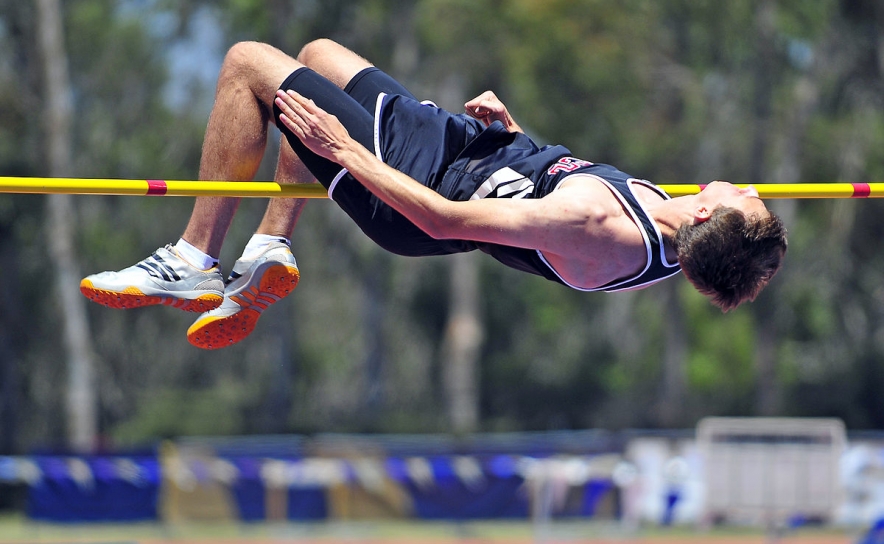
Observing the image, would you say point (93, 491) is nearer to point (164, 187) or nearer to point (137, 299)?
point (137, 299)

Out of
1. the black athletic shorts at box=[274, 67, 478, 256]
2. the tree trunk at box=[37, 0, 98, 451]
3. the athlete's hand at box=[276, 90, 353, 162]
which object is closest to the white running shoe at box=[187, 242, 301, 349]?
the black athletic shorts at box=[274, 67, 478, 256]

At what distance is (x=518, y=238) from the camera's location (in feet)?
13.3

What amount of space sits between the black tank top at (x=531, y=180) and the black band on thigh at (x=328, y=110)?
35 centimetres

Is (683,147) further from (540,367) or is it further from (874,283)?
(540,367)

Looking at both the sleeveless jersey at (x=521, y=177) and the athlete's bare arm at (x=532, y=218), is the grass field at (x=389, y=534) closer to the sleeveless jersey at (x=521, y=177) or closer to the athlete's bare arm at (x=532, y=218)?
the sleeveless jersey at (x=521, y=177)

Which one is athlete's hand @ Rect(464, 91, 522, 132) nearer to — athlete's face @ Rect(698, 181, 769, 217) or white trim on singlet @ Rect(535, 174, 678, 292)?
white trim on singlet @ Rect(535, 174, 678, 292)

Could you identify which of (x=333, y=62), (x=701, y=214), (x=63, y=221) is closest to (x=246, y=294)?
(x=333, y=62)

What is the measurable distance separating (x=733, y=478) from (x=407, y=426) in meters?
13.5

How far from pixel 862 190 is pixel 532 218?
2.04 m

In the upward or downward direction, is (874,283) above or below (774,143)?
below

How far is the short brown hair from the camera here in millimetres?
4090

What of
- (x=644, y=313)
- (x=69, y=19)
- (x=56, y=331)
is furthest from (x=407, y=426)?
(x=644, y=313)

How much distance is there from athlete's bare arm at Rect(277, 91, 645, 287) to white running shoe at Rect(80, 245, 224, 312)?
33.7 inches

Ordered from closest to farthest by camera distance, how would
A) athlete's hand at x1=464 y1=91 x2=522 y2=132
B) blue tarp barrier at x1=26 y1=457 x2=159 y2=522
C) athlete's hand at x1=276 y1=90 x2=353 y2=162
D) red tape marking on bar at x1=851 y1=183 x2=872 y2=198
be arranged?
athlete's hand at x1=276 y1=90 x2=353 y2=162, athlete's hand at x1=464 y1=91 x2=522 y2=132, red tape marking on bar at x1=851 y1=183 x2=872 y2=198, blue tarp barrier at x1=26 y1=457 x2=159 y2=522
